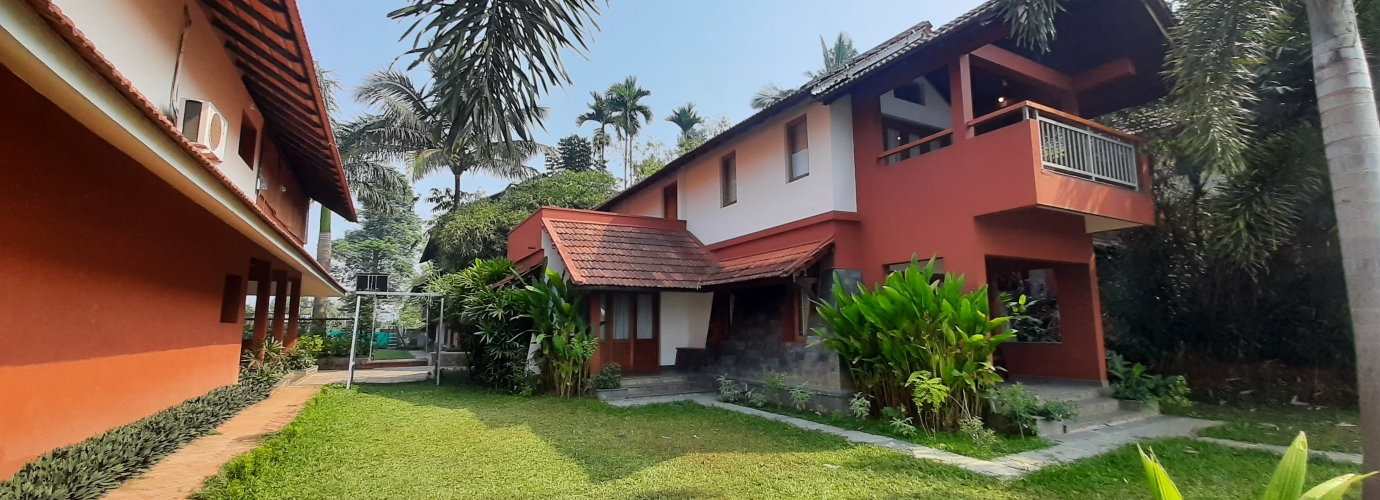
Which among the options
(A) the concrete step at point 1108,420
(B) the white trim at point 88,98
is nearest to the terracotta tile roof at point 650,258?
(A) the concrete step at point 1108,420

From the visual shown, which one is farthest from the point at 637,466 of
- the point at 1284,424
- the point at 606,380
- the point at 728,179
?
the point at 728,179

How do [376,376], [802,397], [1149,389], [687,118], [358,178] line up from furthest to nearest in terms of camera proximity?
1. [687,118]
2. [358,178]
3. [376,376]
4. [802,397]
5. [1149,389]

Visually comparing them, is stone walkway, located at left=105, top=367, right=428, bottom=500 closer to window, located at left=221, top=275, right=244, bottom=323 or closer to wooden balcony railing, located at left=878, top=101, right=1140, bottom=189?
window, located at left=221, top=275, right=244, bottom=323

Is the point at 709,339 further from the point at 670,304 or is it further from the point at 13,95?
the point at 13,95

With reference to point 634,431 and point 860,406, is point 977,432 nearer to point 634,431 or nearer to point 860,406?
point 860,406

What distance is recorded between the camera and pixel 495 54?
A: 5016mm

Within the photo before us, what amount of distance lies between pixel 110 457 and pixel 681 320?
950cm

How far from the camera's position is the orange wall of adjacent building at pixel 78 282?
12.1 feet

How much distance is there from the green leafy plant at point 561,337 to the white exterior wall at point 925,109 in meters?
6.32

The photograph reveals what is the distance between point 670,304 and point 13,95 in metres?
10.4

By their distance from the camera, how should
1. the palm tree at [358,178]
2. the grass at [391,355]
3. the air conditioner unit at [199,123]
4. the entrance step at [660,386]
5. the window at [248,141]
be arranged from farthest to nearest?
the palm tree at [358,178] < the grass at [391,355] < the entrance step at [660,386] < the window at [248,141] < the air conditioner unit at [199,123]

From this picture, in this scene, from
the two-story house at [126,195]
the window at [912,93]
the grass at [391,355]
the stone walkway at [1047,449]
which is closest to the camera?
the two-story house at [126,195]

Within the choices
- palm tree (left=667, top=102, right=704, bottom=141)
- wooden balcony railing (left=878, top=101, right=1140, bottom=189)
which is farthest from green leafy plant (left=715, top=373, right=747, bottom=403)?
palm tree (left=667, top=102, right=704, bottom=141)

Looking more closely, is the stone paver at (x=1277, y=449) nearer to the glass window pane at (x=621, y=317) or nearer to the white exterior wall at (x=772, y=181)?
the white exterior wall at (x=772, y=181)
